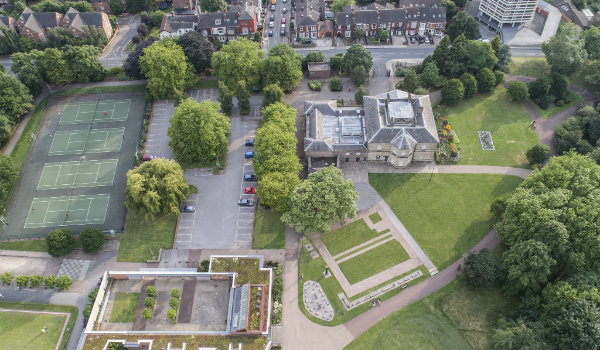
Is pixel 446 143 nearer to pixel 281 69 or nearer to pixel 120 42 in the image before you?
pixel 281 69

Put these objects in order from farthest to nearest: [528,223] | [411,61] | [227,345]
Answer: [411,61] < [528,223] < [227,345]

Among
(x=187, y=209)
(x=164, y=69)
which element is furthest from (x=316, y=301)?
(x=164, y=69)

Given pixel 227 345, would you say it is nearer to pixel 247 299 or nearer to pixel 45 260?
pixel 247 299

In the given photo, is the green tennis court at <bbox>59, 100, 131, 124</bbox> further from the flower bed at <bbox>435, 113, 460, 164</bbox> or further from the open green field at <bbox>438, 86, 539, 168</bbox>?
the open green field at <bbox>438, 86, 539, 168</bbox>

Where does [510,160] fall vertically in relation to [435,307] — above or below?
above

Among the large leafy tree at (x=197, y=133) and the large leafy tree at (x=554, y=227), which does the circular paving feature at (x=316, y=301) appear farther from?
the large leafy tree at (x=197, y=133)

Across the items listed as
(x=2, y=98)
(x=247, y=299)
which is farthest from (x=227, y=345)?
(x=2, y=98)

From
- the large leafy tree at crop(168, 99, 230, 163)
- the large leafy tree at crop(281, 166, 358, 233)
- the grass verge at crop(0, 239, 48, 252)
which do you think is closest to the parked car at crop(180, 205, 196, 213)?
the large leafy tree at crop(168, 99, 230, 163)
